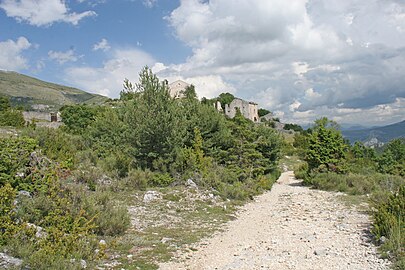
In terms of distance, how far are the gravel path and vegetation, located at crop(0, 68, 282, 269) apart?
91.1 inches

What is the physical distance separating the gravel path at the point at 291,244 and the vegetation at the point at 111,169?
2315 millimetres

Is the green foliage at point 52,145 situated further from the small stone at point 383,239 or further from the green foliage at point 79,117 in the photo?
the green foliage at point 79,117

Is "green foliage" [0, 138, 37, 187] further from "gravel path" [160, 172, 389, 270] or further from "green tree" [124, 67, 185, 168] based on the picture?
"green tree" [124, 67, 185, 168]

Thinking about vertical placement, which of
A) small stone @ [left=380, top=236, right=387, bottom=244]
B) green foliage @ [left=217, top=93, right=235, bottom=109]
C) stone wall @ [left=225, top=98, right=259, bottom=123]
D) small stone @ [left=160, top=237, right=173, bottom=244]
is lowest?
small stone @ [left=160, top=237, right=173, bottom=244]

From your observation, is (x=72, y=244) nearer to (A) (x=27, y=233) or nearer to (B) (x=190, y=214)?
(A) (x=27, y=233)

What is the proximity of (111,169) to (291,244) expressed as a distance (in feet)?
34.3

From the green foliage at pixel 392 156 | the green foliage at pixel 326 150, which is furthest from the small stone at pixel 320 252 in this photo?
the green foliage at pixel 392 156

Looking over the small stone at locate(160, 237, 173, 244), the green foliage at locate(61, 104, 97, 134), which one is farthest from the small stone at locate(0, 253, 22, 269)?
the green foliage at locate(61, 104, 97, 134)

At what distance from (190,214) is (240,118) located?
1112 cm

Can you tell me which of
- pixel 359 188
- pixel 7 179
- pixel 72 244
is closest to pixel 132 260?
pixel 72 244

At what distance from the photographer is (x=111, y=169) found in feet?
52.0

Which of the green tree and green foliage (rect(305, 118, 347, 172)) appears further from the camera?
green foliage (rect(305, 118, 347, 172))

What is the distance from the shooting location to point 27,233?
6.31 meters

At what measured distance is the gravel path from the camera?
21.7 feet
